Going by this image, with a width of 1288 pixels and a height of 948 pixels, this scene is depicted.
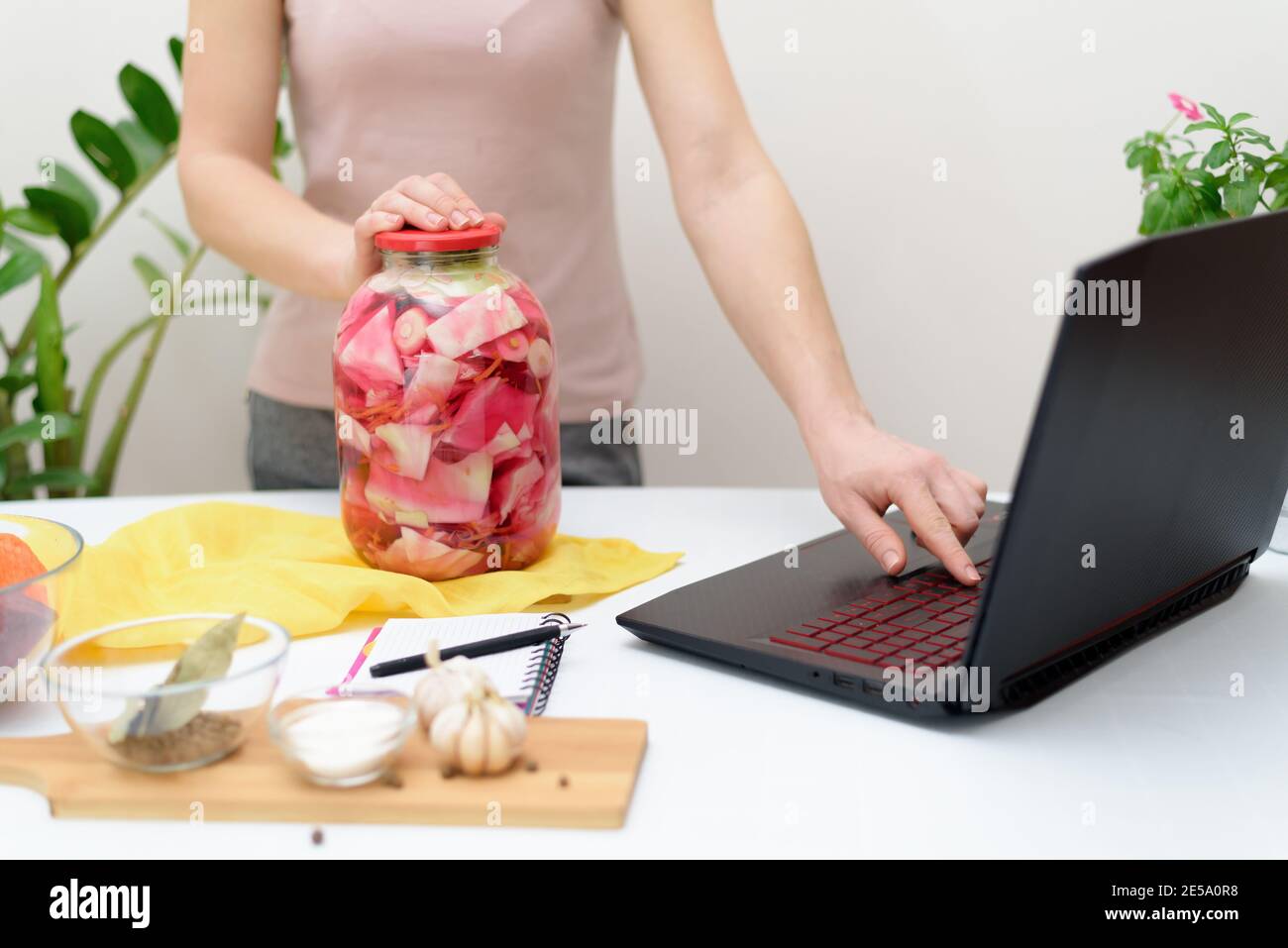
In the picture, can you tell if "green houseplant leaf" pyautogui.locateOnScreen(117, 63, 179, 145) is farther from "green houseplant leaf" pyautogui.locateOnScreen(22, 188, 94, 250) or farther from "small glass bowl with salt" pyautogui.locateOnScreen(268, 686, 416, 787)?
"small glass bowl with salt" pyautogui.locateOnScreen(268, 686, 416, 787)

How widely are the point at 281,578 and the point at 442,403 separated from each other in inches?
7.9

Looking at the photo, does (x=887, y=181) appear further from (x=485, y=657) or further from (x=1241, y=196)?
(x=485, y=657)

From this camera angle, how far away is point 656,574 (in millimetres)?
1061

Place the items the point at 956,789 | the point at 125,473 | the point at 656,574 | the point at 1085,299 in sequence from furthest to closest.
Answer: the point at 125,473 < the point at 656,574 < the point at 956,789 < the point at 1085,299

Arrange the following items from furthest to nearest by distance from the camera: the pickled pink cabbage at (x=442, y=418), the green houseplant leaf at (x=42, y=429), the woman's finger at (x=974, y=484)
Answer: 1. the green houseplant leaf at (x=42, y=429)
2. the woman's finger at (x=974, y=484)
3. the pickled pink cabbage at (x=442, y=418)

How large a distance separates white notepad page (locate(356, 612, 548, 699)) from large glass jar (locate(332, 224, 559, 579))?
8 cm

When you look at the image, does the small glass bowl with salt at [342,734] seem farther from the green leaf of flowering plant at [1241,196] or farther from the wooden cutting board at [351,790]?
the green leaf of flowering plant at [1241,196]

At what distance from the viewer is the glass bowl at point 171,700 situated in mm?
688

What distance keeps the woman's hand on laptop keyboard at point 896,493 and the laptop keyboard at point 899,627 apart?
28mm

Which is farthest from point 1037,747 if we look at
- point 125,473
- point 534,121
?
point 125,473

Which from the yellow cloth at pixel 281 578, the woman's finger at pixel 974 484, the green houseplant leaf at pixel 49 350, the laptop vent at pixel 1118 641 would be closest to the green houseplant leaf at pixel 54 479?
the green houseplant leaf at pixel 49 350

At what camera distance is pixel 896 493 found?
1009 mm
